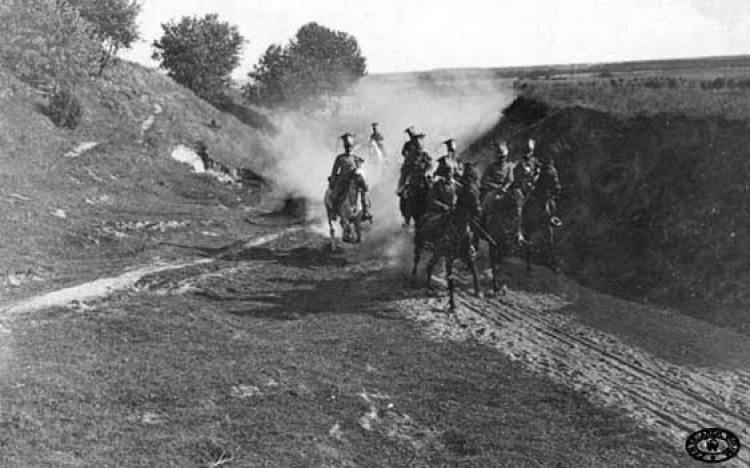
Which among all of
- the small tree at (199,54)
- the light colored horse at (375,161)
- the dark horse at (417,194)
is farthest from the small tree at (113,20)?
the dark horse at (417,194)

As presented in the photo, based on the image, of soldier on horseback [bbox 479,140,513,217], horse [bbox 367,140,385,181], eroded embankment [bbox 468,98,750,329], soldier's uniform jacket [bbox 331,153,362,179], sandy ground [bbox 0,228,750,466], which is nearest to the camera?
sandy ground [bbox 0,228,750,466]

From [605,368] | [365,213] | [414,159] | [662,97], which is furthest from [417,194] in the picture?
[662,97]

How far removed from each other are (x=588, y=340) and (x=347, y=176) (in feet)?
38.8

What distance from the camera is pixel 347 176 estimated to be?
2400 centimetres

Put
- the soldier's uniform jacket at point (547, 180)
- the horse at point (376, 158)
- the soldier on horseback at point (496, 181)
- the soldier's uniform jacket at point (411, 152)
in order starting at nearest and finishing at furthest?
1. the soldier on horseback at point (496, 181)
2. the soldier's uniform jacket at point (547, 180)
3. the soldier's uniform jacket at point (411, 152)
4. the horse at point (376, 158)

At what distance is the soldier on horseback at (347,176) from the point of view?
2369cm

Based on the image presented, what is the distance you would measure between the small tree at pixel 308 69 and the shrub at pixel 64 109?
40.3 meters

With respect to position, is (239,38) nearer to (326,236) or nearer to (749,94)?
(326,236)

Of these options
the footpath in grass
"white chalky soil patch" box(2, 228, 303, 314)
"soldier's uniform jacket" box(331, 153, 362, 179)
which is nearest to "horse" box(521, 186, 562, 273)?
"soldier's uniform jacket" box(331, 153, 362, 179)

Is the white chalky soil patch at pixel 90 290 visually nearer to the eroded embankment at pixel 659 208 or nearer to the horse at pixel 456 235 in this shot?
the horse at pixel 456 235

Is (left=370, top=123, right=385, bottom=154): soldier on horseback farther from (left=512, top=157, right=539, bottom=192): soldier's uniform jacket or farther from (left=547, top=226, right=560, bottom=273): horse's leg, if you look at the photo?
(left=547, top=226, right=560, bottom=273): horse's leg

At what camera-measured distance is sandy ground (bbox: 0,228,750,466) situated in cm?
1142

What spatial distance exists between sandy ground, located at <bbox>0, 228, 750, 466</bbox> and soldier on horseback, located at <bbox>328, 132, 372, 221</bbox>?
10.9 feet

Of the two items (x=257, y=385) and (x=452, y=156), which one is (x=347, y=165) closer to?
(x=452, y=156)
